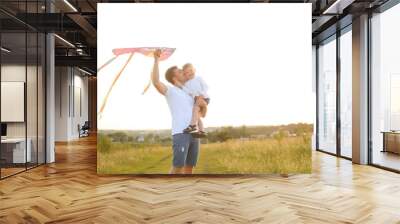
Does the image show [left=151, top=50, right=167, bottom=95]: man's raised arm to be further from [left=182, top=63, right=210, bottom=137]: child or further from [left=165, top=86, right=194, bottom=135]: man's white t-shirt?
[left=182, top=63, right=210, bottom=137]: child

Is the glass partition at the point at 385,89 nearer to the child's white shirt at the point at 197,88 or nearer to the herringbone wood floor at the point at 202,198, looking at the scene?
the herringbone wood floor at the point at 202,198

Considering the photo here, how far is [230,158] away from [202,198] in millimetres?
1726

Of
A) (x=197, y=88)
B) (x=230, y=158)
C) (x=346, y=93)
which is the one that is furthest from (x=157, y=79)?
(x=346, y=93)

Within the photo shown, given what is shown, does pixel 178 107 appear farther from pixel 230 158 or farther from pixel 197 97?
pixel 230 158

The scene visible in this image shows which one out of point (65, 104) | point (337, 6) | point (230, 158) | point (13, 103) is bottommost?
point (230, 158)

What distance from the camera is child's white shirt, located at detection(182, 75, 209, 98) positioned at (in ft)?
21.6

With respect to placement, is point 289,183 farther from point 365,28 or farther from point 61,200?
point 365,28

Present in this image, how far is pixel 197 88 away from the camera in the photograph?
21.7 feet

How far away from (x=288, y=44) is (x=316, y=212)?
3258 millimetres

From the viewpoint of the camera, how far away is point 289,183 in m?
6.06

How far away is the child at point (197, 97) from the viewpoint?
658cm

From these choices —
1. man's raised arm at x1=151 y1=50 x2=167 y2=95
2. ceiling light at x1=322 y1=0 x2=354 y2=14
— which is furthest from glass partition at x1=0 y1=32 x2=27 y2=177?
ceiling light at x1=322 y1=0 x2=354 y2=14

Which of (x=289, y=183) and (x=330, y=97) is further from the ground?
(x=330, y=97)

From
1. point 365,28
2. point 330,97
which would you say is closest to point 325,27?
point 365,28
